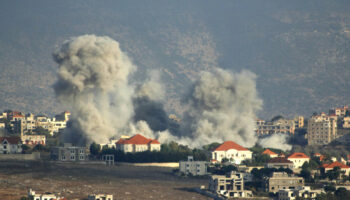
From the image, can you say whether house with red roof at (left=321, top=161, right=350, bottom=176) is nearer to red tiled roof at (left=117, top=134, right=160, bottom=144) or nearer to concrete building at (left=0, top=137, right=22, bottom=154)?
red tiled roof at (left=117, top=134, right=160, bottom=144)

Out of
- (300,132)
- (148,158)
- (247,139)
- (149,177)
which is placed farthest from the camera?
(300,132)

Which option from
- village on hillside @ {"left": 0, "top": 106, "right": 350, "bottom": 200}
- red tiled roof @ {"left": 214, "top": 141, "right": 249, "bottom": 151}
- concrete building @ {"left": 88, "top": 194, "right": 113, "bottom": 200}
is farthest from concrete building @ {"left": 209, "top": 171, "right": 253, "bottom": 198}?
red tiled roof @ {"left": 214, "top": 141, "right": 249, "bottom": 151}

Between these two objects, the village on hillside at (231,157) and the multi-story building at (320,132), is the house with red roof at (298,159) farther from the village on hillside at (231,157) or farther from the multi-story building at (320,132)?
the multi-story building at (320,132)

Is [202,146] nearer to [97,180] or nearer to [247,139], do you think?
[247,139]

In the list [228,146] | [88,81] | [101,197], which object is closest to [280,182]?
[101,197]

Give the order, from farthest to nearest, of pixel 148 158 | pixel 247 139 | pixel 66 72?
pixel 247 139, pixel 66 72, pixel 148 158

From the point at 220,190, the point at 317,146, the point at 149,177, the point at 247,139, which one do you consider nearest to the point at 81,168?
the point at 149,177
